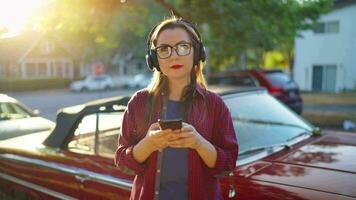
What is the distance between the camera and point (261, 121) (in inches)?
153

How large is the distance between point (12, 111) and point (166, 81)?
4.87m

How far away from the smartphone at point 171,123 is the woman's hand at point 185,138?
0.04 metres

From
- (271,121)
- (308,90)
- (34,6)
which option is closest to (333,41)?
(308,90)

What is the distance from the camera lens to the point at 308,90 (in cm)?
2517

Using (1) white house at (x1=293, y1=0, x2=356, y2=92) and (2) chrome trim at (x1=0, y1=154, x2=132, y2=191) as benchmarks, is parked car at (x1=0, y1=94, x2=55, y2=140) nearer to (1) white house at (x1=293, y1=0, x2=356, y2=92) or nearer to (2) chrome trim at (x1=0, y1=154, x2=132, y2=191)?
(2) chrome trim at (x1=0, y1=154, x2=132, y2=191)

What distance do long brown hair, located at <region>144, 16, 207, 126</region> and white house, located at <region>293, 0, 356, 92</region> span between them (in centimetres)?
2126

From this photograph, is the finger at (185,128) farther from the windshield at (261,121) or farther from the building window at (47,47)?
the building window at (47,47)

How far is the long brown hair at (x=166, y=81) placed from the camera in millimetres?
1971

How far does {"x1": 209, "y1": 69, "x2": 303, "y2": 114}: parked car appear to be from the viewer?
1209cm

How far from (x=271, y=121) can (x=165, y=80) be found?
2.08m

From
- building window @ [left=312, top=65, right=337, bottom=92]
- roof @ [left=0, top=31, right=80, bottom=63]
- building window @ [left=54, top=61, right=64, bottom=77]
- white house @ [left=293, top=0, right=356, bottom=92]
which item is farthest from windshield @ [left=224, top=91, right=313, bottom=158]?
building window @ [left=54, top=61, right=64, bottom=77]

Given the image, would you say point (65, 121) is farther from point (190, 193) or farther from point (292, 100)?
point (292, 100)

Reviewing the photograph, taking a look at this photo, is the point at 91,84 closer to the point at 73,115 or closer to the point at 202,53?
the point at 73,115

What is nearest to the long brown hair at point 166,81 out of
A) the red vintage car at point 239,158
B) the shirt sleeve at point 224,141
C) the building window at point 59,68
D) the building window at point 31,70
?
the shirt sleeve at point 224,141
